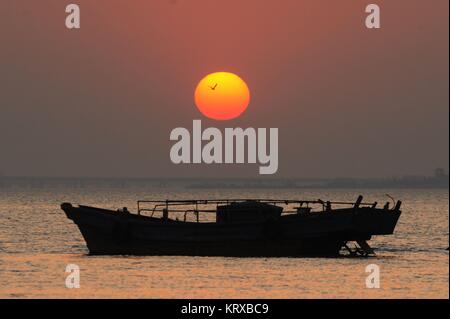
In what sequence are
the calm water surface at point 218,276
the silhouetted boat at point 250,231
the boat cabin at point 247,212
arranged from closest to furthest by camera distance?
1. the calm water surface at point 218,276
2. the silhouetted boat at point 250,231
3. the boat cabin at point 247,212

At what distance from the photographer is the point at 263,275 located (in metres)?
53.6

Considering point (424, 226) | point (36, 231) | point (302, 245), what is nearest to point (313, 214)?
point (302, 245)

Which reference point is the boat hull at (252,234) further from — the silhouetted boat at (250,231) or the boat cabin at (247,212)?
the boat cabin at (247,212)

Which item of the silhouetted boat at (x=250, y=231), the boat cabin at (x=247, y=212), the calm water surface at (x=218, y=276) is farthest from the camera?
the boat cabin at (x=247, y=212)

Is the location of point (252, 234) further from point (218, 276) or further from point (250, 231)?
point (218, 276)

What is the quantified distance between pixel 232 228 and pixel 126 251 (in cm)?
624

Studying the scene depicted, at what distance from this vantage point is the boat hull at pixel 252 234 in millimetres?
59438

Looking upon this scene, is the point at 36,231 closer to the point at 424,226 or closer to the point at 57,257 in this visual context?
the point at 57,257

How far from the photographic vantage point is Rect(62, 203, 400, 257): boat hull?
2340 inches

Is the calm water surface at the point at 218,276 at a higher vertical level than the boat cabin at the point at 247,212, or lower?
lower

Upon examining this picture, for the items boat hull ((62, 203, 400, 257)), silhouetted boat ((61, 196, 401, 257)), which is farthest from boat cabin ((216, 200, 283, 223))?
boat hull ((62, 203, 400, 257))

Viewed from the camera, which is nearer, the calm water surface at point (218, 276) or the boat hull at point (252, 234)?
the calm water surface at point (218, 276)

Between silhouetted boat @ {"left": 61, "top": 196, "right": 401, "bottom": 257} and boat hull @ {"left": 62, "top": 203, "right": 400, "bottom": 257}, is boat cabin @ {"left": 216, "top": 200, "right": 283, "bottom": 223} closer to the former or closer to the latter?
silhouetted boat @ {"left": 61, "top": 196, "right": 401, "bottom": 257}

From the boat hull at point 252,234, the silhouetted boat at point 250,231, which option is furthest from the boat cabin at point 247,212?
the boat hull at point 252,234
